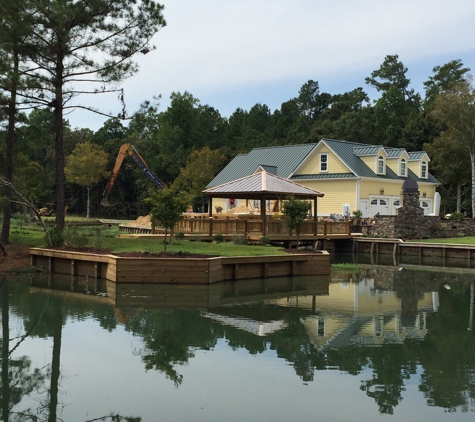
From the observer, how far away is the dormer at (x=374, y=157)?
130 ft

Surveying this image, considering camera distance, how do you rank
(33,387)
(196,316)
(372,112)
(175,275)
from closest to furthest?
(33,387)
(196,316)
(175,275)
(372,112)

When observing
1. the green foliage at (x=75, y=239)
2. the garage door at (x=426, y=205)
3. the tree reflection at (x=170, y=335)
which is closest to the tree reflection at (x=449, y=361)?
the tree reflection at (x=170, y=335)

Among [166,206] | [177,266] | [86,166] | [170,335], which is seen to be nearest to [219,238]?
[166,206]

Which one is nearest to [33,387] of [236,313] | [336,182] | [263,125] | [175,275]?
[236,313]

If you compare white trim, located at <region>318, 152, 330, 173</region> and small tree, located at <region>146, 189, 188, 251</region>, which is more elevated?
white trim, located at <region>318, 152, 330, 173</region>

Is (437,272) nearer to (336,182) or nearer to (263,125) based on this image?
(336,182)

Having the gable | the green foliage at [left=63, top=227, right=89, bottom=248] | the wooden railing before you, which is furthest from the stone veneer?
the green foliage at [left=63, top=227, right=89, bottom=248]

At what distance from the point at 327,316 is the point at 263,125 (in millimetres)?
71433

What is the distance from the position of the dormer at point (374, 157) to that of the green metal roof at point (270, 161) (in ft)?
11.2

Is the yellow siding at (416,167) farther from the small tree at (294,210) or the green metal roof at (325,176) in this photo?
the small tree at (294,210)

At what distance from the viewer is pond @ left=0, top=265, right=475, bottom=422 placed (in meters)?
7.47

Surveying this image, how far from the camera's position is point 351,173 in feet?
125

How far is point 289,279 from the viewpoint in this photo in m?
19.4

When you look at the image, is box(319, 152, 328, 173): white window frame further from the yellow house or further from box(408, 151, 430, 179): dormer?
box(408, 151, 430, 179): dormer
